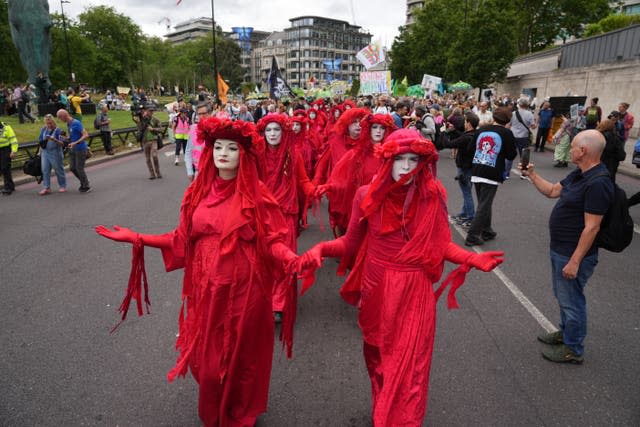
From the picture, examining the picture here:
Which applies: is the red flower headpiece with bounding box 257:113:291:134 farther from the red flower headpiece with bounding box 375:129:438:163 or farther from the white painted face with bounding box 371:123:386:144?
the red flower headpiece with bounding box 375:129:438:163

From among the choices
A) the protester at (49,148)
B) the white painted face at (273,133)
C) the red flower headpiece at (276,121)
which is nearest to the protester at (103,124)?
the protester at (49,148)

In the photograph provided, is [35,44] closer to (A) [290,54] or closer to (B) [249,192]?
(B) [249,192]

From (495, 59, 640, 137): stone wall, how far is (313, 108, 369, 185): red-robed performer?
18.3m

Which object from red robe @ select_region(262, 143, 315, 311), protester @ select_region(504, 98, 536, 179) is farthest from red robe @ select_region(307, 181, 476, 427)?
protester @ select_region(504, 98, 536, 179)

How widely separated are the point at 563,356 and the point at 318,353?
2.12 m

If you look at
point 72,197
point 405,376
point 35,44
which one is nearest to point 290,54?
point 35,44

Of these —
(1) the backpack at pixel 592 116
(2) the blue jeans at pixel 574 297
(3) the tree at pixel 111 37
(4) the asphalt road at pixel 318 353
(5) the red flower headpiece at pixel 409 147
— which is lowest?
(4) the asphalt road at pixel 318 353

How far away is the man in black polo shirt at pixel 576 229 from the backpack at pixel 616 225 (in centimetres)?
10

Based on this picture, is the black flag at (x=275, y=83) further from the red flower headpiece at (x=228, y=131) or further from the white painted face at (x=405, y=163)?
the white painted face at (x=405, y=163)

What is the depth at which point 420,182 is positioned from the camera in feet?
8.65

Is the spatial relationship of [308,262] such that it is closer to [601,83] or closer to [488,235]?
[488,235]

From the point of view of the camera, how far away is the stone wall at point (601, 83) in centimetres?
1900

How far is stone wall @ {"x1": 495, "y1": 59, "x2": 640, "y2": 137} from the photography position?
1900 cm

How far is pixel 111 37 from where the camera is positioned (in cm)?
6881
